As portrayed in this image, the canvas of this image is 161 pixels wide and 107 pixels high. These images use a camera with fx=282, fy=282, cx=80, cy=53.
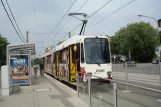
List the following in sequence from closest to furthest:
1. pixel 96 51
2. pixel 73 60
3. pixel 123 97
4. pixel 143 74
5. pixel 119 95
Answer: pixel 123 97 → pixel 119 95 → pixel 96 51 → pixel 73 60 → pixel 143 74

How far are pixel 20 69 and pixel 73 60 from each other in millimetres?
3973

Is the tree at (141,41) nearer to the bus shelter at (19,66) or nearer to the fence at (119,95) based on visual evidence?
the bus shelter at (19,66)

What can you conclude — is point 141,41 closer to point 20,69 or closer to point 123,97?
point 20,69

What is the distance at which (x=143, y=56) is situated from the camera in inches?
2896

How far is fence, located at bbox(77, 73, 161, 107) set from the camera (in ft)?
16.0

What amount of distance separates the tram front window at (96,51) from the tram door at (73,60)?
750mm

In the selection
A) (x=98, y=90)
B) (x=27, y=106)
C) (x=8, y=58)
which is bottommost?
(x=27, y=106)

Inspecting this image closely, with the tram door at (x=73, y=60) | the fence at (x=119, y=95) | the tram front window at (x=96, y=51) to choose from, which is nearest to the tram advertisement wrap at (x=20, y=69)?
Result: the tram door at (x=73, y=60)

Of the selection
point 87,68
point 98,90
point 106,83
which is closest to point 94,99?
point 98,90

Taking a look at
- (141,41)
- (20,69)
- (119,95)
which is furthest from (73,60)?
(141,41)

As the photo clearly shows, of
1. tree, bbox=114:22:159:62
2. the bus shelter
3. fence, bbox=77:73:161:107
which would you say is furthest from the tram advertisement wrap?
tree, bbox=114:22:159:62

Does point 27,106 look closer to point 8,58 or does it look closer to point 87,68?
point 87,68

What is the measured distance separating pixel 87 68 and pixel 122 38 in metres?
61.9

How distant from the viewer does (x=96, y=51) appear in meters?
14.6
